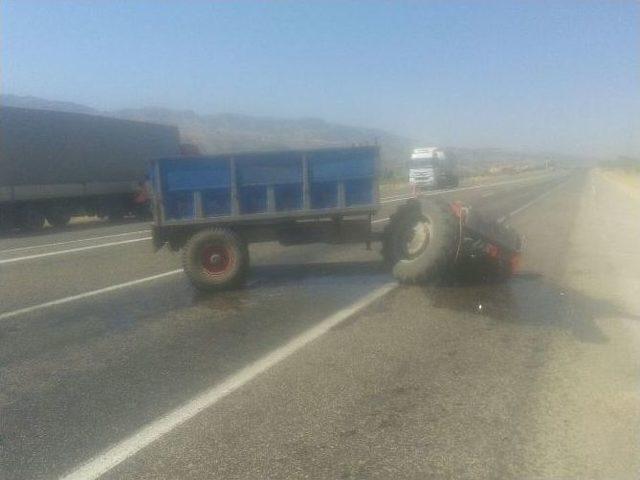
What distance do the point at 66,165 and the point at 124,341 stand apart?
19401 mm

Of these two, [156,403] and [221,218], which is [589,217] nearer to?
[221,218]

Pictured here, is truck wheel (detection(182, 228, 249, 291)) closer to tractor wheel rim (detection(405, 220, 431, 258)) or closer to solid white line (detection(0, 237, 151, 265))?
tractor wheel rim (detection(405, 220, 431, 258))

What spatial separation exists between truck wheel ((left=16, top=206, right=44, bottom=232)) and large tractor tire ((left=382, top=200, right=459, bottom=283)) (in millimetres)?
17774

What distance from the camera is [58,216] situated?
25.0m

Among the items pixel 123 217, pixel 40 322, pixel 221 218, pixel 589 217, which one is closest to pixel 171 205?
pixel 221 218

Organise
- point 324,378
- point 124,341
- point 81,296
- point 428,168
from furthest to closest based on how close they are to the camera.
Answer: point 428,168 → point 81,296 → point 124,341 → point 324,378

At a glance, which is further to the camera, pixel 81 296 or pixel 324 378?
pixel 81 296

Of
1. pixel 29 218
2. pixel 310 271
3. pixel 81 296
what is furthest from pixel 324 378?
pixel 29 218

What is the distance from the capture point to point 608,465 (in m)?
4.13

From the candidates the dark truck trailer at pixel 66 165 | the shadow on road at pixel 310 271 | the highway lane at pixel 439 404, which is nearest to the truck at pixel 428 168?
the dark truck trailer at pixel 66 165

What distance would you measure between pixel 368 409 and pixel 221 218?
18.9ft

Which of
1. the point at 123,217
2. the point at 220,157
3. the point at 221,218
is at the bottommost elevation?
the point at 123,217

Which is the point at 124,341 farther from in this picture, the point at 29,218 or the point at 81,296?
the point at 29,218

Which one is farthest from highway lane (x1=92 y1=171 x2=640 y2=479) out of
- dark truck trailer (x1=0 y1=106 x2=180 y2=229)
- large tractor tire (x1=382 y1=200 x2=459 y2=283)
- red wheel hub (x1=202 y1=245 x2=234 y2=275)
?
dark truck trailer (x1=0 y1=106 x2=180 y2=229)
